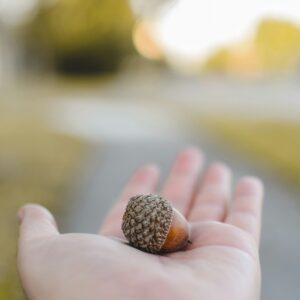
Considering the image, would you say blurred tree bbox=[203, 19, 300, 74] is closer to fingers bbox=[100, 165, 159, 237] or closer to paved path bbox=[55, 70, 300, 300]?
paved path bbox=[55, 70, 300, 300]

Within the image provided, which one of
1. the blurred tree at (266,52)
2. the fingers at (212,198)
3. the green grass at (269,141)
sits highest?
the blurred tree at (266,52)

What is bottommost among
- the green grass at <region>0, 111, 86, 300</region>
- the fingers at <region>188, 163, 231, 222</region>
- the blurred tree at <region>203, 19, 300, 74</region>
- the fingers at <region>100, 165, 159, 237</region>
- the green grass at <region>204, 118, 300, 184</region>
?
the green grass at <region>0, 111, 86, 300</region>

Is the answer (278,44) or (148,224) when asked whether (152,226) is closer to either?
(148,224)

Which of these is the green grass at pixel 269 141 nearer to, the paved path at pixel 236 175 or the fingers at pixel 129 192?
the paved path at pixel 236 175

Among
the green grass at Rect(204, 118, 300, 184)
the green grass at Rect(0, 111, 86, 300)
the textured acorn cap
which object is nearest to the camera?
the textured acorn cap

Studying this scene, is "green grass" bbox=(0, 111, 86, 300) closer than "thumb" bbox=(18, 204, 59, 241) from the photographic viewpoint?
No

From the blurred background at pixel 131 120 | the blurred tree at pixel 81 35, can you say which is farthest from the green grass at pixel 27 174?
the blurred tree at pixel 81 35

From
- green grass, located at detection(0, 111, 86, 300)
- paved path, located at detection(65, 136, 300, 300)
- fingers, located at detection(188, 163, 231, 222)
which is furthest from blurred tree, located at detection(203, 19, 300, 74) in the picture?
fingers, located at detection(188, 163, 231, 222)
